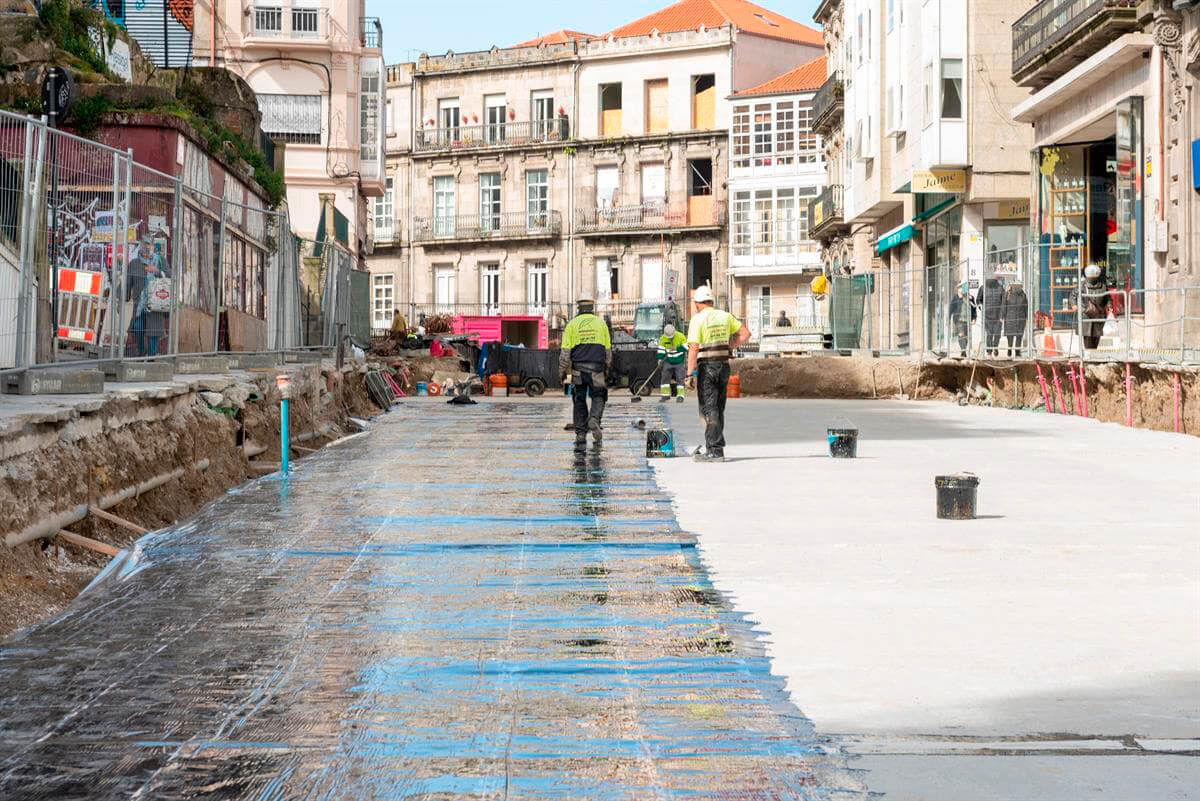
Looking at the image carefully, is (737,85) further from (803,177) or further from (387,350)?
(387,350)

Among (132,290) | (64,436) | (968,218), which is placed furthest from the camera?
(968,218)

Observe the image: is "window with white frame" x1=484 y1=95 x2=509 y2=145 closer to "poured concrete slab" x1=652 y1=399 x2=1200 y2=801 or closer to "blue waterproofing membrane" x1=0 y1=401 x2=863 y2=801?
"poured concrete slab" x1=652 y1=399 x2=1200 y2=801

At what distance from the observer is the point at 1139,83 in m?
24.9

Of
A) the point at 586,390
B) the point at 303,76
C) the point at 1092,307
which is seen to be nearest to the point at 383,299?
the point at 303,76

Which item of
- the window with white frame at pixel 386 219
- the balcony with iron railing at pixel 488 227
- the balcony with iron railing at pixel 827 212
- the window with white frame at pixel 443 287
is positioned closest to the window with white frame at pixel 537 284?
the balcony with iron railing at pixel 488 227

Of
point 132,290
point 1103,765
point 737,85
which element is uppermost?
point 737,85

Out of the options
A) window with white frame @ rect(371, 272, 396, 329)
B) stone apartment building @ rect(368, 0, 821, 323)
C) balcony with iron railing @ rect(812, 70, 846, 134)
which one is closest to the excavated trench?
balcony with iron railing @ rect(812, 70, 846, 134)

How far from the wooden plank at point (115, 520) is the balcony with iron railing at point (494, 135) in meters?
55.3

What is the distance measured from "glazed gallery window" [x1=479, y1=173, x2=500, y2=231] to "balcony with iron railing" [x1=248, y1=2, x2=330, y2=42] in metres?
21.8

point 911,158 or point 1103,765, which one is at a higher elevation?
point 911,158

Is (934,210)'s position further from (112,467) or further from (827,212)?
(112,467)

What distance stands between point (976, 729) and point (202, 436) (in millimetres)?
9286

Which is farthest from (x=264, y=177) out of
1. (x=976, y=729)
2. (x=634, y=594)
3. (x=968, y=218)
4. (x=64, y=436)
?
(x=976, y=729)

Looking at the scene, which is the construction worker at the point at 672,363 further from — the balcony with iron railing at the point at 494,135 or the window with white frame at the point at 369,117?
the balcony with iron railing at the point at 494,135
